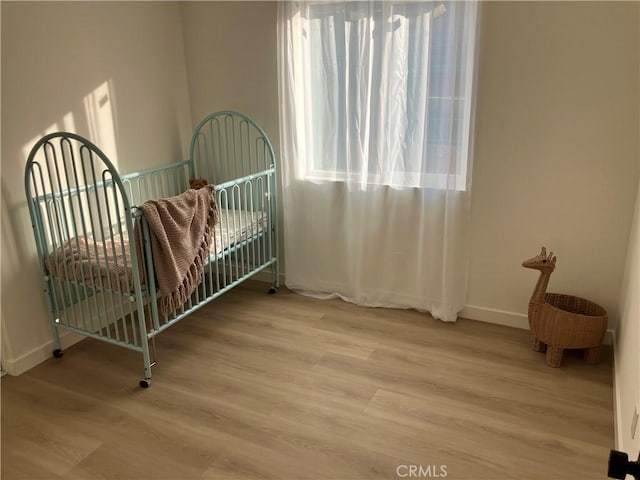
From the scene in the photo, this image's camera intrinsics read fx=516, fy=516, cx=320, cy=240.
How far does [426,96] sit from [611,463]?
88.5 inches

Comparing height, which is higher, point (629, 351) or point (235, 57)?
point (235, 57)

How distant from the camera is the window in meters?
2.66

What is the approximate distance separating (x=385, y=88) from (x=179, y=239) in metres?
1.37

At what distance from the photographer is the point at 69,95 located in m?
2.65

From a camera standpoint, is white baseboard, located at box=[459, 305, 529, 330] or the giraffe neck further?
white baseboard, located at box=[459, 305, 529, 330]

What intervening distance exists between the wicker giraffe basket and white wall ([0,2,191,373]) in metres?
2.35

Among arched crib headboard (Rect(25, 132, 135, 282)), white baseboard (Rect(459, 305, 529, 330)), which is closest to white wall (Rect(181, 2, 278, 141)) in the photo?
arched crib headboard (Rect(25, 132, 135, 282))

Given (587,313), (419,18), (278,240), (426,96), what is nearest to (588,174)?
(587,313)

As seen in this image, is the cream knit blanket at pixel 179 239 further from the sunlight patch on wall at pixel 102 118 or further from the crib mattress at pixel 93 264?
the sunlight patch on wall at pixel 102 118

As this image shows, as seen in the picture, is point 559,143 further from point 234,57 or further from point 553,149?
point 234,57

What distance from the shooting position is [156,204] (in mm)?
2295

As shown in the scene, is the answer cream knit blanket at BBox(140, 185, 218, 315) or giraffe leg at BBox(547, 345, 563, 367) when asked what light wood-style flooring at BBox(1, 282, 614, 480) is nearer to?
giraffe leg at BBox(547, 345, 563, 367)

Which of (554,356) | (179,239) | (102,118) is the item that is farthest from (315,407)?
(102,118)

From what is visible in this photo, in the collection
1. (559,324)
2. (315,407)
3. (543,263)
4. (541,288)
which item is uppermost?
(543,263)
